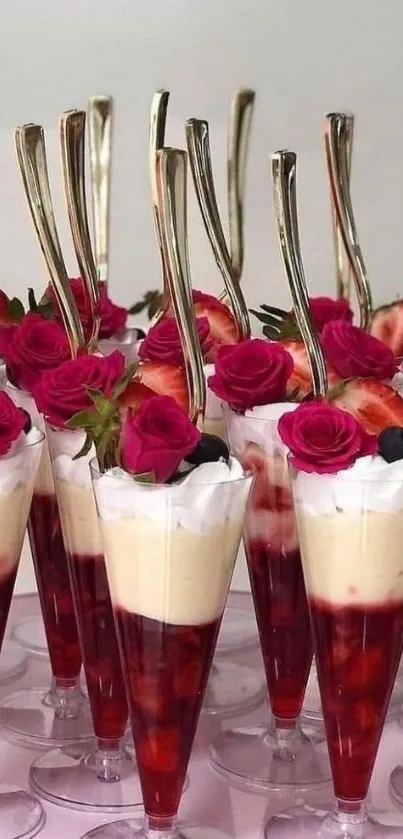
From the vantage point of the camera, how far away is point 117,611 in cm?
89

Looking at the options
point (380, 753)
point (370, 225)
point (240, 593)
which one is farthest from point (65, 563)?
point (370, 225)

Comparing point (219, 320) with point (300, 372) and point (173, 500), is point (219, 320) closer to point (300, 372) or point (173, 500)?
point (300, 372)

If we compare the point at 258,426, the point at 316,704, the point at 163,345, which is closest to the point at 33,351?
the point at 163,345

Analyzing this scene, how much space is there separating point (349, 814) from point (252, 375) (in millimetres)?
344

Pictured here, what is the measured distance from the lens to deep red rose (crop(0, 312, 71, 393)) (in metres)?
1.06

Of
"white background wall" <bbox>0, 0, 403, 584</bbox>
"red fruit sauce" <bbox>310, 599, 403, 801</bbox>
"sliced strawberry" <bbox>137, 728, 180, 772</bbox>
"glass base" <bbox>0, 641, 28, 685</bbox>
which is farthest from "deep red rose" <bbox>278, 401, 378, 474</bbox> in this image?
"white background wall" <bbox>0, 0, 403, 584</bbox>

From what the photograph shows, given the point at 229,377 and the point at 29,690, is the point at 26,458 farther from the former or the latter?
the point at 29,690

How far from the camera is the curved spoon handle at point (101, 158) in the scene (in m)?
1.35

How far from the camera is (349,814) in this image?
957 millimetres

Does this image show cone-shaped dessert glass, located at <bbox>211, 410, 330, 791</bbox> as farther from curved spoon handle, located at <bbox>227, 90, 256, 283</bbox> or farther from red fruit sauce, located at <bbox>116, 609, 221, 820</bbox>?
curved spoon handle, located at <bbox>227, 90, 256, 283</bbox>

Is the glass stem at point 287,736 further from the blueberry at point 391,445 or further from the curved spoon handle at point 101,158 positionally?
the curved spoon handle at point 101,158

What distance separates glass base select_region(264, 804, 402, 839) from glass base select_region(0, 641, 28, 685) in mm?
365

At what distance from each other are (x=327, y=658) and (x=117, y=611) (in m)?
0.16

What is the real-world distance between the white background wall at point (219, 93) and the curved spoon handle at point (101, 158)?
417mm
